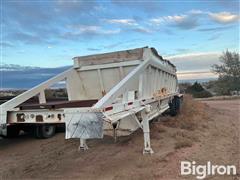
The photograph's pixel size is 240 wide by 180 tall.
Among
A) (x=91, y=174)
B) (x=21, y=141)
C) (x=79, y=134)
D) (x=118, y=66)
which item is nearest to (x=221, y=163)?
(x=91, y=174)

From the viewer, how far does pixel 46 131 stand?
9.14m

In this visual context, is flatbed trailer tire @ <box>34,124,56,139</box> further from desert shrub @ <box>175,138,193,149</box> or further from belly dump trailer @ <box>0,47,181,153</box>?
desert shrub @ <box>175,138,193,149</box>

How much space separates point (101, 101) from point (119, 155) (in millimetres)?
2074

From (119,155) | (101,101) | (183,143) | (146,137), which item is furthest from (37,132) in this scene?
(101,101)

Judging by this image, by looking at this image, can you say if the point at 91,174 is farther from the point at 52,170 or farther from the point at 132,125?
the point at 132,125

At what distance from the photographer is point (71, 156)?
7.17 m

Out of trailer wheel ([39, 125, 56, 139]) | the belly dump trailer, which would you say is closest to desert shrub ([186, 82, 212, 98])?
the belly dump trailer

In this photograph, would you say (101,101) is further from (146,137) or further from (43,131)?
(43,131)

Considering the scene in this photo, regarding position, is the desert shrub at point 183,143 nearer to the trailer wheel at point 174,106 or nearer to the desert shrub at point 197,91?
the trailer wheel at point 174,106

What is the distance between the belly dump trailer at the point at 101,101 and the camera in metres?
4.93

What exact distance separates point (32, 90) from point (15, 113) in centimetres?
126

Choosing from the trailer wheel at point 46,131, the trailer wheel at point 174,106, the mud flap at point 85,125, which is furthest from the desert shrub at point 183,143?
the trailer wheel at point 174,106

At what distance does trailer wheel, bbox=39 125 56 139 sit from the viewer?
29.6 feet

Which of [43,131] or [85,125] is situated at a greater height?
[85,125]
